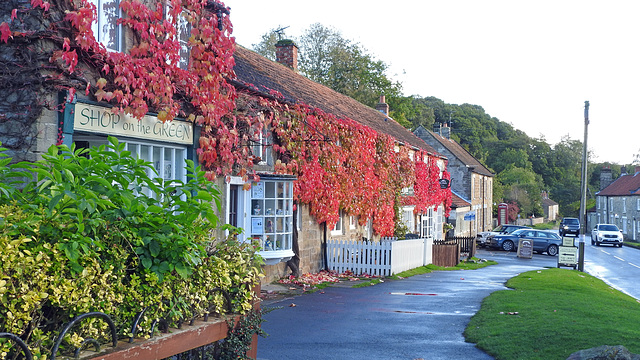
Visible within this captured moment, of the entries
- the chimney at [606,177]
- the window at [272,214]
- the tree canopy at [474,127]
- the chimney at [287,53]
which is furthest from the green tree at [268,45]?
the chimney at [606,177]

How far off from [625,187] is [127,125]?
6898 centimetres

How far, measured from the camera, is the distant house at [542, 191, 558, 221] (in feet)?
322

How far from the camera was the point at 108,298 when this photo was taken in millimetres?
3850

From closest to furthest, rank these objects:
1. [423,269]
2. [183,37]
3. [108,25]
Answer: [108,25]
[183,37]
[423,269]

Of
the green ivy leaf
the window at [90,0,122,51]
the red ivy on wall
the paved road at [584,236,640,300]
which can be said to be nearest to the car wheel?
the paved road at [584,236,640,300]

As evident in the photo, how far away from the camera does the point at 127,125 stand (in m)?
9.12

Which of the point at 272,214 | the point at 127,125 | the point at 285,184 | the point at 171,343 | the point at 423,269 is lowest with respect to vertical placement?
the point at 423,269

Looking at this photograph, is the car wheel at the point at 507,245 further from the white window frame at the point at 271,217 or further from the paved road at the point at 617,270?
the white window frame at the point at 271,217

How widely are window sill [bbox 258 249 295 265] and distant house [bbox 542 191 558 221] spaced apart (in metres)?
89.7

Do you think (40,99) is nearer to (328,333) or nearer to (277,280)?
(328,333)

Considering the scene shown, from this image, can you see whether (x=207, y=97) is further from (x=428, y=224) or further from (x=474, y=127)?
(x=474, y=127)

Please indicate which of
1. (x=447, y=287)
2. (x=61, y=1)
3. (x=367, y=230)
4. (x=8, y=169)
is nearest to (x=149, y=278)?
(x=8, y=169)

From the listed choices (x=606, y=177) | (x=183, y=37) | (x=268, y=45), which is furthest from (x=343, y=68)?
(x=606, y=177)

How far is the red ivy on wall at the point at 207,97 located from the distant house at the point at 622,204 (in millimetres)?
51183
